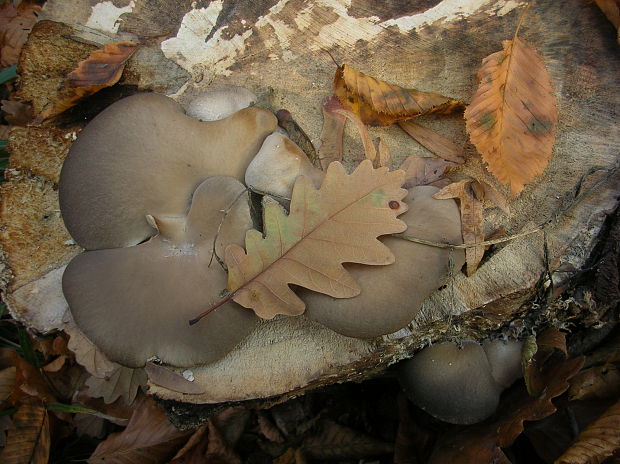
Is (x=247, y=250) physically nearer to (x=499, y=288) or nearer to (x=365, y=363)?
(x=365, y=363)

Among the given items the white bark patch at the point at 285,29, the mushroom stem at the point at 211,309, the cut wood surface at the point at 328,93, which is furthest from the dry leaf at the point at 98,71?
the mushroom stem at the point at 211,309

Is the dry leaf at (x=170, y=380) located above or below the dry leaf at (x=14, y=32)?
below

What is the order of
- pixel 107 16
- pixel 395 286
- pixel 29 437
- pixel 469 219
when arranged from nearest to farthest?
pixel 395 286 < pixel 469 219 < pixel 107 16 < pixel 29 437

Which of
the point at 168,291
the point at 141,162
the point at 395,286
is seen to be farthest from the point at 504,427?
the point at 141,162

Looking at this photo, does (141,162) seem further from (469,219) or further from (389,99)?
(469,219)

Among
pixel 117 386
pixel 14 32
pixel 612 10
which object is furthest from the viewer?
pixel 14 32

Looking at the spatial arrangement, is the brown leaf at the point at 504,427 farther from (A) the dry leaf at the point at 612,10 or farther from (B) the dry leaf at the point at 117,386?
(B) the dry leaf at the point at 117,386

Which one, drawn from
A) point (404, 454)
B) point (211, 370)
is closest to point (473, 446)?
point (404, 454)
